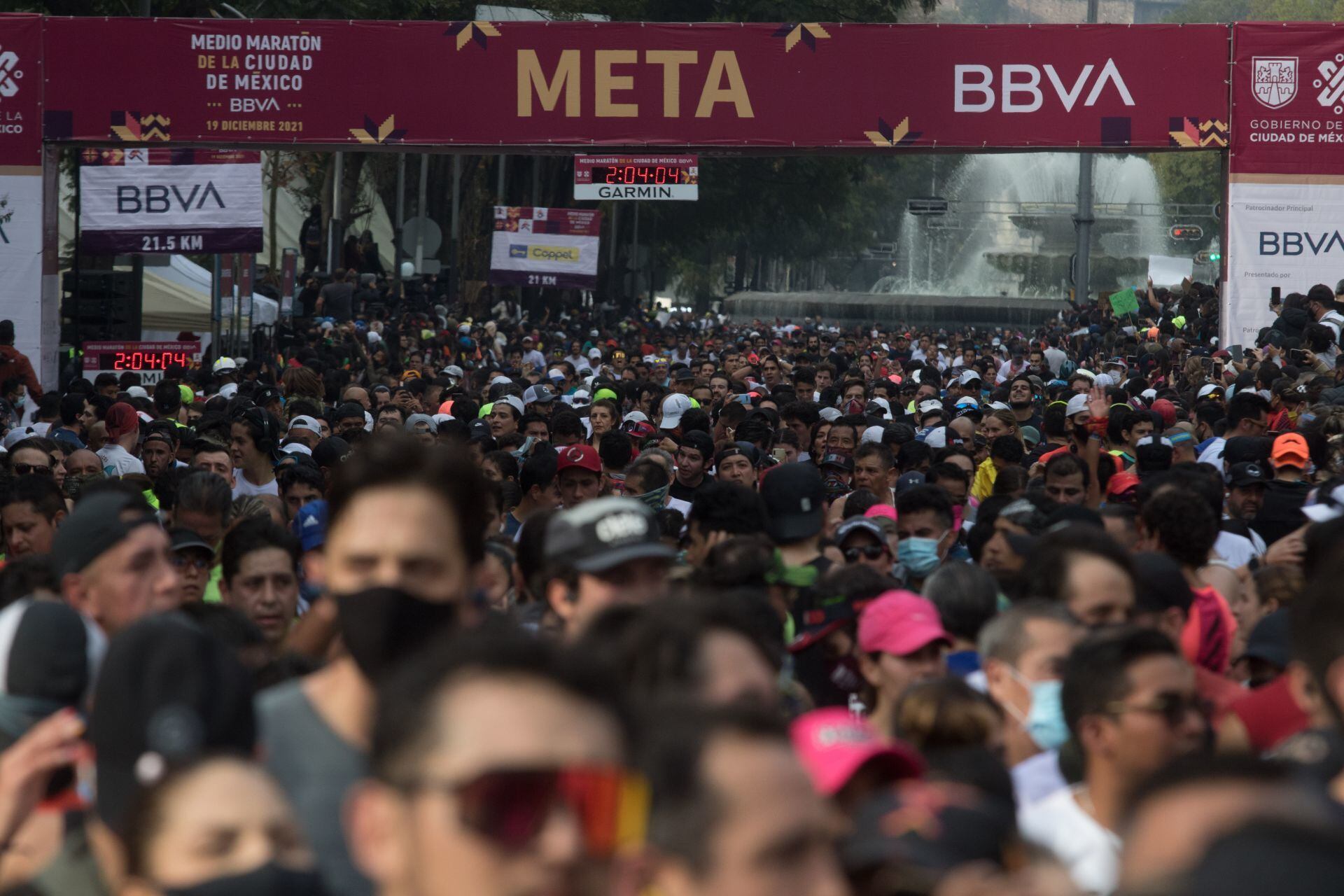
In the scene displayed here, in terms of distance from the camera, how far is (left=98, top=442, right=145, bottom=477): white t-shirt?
12.2 m

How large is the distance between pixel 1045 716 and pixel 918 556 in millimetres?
3033

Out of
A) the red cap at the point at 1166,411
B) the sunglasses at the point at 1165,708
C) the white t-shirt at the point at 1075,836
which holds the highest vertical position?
the red cap at the point at 1166,411

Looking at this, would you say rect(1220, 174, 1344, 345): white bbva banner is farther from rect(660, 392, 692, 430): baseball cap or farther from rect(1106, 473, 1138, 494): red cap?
rect(1106, 473, 1138, 494): red cap

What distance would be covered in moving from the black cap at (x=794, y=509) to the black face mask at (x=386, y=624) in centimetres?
Answer: 348

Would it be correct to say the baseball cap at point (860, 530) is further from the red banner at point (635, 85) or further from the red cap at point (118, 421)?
the red banner at point (635, 85)

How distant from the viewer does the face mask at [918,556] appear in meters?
7.67

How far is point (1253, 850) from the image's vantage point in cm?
194

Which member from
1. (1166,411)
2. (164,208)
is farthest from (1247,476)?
(164,208)

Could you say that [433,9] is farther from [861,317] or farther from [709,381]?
[861,317]

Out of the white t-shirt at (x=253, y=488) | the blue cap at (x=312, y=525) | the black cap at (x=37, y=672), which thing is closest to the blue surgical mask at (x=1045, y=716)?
the black cap at (x=37, y=672)

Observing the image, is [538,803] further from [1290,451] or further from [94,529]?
[1290,451]

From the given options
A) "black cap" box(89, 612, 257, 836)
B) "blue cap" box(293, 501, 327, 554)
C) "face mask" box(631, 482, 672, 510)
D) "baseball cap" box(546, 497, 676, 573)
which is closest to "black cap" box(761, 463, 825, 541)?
"blue cap" box(293, 501, 327, 554)

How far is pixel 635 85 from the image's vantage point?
63.5 ft

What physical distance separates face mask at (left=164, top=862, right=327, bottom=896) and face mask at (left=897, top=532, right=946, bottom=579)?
201 inches
